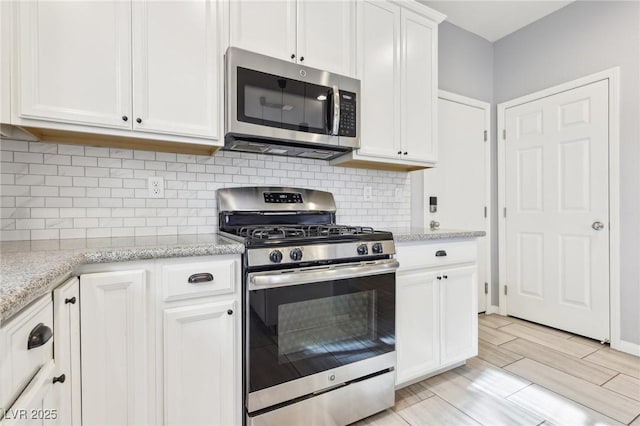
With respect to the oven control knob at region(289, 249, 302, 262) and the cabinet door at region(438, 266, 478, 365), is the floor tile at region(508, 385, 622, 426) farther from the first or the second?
the oven control knob at region(289, 249, 302, 262)

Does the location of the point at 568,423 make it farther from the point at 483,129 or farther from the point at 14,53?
the point at 14,53

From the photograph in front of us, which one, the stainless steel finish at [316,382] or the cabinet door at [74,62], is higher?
the cabinet door at [74,62]

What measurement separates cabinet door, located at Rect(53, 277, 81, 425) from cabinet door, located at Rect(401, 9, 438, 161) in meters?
1.97

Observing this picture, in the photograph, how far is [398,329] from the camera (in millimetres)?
1803

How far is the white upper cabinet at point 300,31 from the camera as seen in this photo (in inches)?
65.1

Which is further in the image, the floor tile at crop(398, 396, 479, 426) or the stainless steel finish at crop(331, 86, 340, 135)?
the stainless steel finish at crop(331, 86, 340, 135)

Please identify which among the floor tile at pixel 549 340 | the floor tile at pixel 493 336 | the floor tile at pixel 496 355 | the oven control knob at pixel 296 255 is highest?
the oven control knob at pixel 296 255

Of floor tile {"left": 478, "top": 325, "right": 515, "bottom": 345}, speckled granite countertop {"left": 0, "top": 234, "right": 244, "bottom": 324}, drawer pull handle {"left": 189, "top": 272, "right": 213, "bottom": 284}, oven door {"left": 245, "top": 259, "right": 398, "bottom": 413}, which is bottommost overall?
floor tile {"left": 478, "top": 325, "right": 515, "bottom": 345}

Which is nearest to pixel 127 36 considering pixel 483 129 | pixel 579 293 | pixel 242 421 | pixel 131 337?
pixel 131 337

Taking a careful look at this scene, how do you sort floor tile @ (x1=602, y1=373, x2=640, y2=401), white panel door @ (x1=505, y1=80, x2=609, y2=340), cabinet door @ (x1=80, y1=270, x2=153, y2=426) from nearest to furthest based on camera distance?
cabinet door @ (x1=80, y1=270, x2=153, y2=426) < floor tile @ (x1=602, y1=373, x2=640, y2=401) < white panel door @ (x1=505, y1=80, x2=609, y2=340)

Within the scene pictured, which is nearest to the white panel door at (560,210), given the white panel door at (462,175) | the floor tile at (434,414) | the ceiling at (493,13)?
the white panel door at (462,175)

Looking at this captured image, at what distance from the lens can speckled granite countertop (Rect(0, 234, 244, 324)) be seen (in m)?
0.66

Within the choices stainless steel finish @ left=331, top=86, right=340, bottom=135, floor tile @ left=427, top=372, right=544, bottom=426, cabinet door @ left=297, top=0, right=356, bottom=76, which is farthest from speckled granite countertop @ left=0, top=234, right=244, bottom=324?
floor tile @ left=427, top=372, right=544, bottom=426

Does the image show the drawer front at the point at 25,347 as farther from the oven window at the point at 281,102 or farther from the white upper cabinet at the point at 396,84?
the white upper cabinet at the point at 396,84
